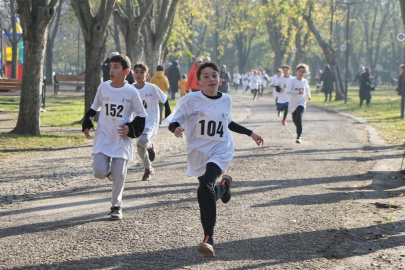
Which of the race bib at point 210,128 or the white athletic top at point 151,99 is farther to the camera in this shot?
the white athletic top at point 151,99

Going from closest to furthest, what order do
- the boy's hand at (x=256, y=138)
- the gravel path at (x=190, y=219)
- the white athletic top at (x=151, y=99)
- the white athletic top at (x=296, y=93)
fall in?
1. the gravel path at (x=190, y=219)
2. the boy's hand at (x=256, y=138)
3. the white athletic top at (x=151, y=99)
4. the white athletic top at (x=296, y=93)

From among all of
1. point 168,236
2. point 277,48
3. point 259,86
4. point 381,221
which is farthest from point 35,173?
point 277,48

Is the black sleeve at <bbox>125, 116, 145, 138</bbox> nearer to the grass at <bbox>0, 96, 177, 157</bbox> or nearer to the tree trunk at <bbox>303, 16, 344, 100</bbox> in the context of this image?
the grass at <bbox>0, 96, 177, 157</bbox>

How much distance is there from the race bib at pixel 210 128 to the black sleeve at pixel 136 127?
110cm

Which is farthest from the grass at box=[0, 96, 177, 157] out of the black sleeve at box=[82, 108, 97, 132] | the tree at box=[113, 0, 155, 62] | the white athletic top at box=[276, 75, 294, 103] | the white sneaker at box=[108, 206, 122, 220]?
the white sneaker at box=[108, 206, 122, 220]

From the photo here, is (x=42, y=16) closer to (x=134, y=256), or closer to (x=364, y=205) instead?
(x=364, y=205)

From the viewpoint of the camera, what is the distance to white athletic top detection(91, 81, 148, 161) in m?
7.54

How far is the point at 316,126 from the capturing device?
21.2 metres

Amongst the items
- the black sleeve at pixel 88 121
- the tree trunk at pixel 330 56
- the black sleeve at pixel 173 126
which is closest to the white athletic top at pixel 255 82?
the tree trunk at pixel 330 56

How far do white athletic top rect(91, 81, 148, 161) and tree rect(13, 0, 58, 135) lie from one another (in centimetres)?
815

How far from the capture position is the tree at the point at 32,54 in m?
15.2

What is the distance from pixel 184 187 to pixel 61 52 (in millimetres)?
87478

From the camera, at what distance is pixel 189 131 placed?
668cm

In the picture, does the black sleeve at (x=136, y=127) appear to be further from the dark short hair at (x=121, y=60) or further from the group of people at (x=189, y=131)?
the dark short hair at (x=121, y=60)
